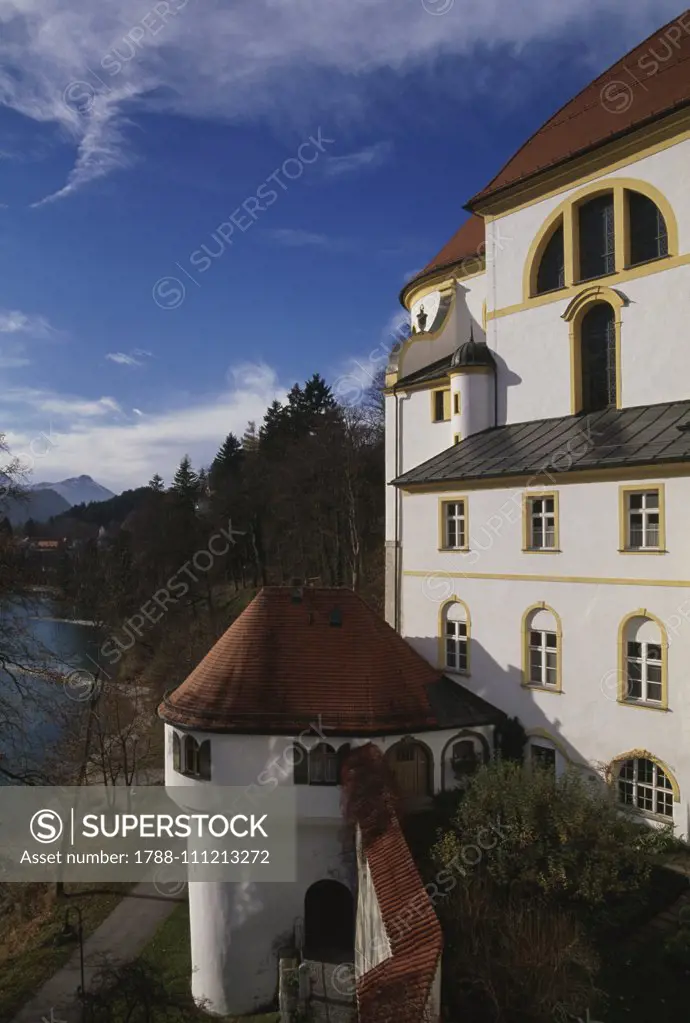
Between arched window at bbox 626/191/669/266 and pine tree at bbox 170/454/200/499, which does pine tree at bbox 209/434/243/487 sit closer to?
pine tree at bbox 170/454/200/499

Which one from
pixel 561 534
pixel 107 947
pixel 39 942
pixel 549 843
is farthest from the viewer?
pixel 39 942

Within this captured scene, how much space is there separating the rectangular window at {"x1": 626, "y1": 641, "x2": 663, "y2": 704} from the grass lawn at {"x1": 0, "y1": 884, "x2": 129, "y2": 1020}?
15342mm

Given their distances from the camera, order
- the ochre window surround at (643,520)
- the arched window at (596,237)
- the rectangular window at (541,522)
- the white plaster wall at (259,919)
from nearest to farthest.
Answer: the ochre window surround at (643,520)
the white plaster wall at (259,919)
the rectangular window at (541,522)
the arched window at (596,237)

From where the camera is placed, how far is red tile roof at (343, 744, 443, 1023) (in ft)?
27.1

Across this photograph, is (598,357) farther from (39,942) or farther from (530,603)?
(39,942)

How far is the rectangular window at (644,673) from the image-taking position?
566 inches

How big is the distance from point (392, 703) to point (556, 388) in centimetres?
896

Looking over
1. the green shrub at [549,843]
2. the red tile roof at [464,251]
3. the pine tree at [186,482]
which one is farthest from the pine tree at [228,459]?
the green shrub at [549,843]

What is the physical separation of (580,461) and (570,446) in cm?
120

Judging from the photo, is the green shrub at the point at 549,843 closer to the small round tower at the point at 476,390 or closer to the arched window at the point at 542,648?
the arched window at the point at 542,648

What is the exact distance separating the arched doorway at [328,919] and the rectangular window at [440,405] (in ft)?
42.0

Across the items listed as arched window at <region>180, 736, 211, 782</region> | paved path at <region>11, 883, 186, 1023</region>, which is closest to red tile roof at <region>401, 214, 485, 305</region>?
arched window at <region>180, 736, 211, 782</region>

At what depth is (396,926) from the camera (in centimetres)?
970

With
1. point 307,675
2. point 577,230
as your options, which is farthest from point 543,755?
point 577,230
